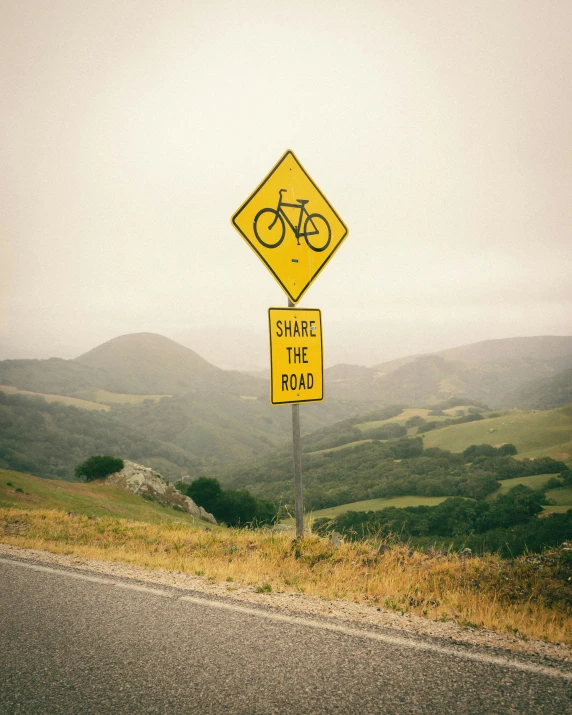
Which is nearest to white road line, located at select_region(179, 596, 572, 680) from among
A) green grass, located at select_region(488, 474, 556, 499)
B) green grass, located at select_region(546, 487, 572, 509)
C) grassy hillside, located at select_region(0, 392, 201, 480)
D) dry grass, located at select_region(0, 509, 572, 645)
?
dry grass, located at select_region(0, 509, 572, 645)

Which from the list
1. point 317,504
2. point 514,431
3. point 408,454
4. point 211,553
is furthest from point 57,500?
point 514,431

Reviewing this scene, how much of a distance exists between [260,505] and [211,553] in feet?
248

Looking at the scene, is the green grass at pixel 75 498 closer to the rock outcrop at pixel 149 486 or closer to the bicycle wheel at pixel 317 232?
the rock outcrop at pixel 149 486

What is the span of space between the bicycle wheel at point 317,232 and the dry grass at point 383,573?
399 centimetres

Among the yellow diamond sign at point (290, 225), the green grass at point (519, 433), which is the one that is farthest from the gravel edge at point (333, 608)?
the green grass at point (519, 433)

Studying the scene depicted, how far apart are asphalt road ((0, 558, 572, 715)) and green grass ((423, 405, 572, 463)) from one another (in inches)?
5504

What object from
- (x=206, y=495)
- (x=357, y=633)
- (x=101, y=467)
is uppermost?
(x=357, y=633)

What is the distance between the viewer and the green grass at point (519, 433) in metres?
134

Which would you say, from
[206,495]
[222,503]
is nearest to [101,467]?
[206,495]

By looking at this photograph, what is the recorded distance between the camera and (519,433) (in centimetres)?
14088

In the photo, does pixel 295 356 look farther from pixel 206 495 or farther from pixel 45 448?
pixel 45 448

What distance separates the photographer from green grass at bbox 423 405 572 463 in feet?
438

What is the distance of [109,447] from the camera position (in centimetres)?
19225

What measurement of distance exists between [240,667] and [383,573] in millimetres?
2532
